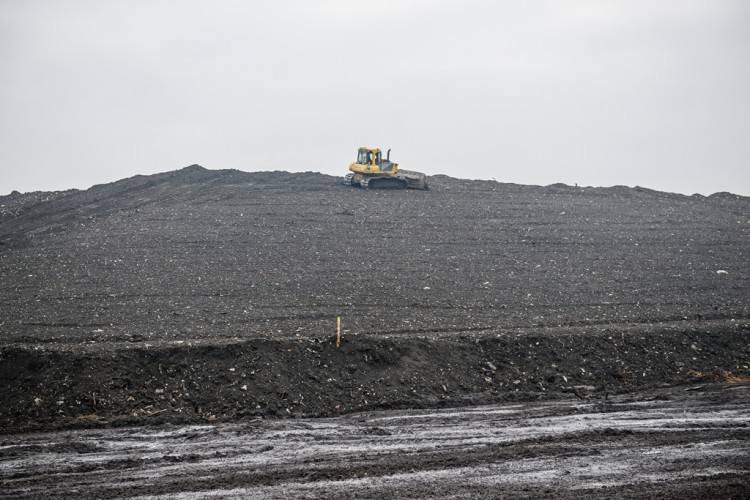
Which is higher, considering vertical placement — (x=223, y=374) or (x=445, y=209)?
(x=445, y=209)

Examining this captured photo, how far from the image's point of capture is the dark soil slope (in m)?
12.3

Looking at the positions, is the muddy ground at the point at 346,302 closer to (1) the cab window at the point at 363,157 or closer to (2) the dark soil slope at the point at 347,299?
(2) the dark soil slope at the point at 347,299

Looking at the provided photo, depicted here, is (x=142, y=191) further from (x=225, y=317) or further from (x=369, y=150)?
(x=225, y=317)

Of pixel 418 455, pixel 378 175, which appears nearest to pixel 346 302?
pixel 418 455

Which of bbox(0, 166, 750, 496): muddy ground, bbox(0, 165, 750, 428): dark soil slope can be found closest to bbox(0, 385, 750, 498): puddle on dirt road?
bbox(0, 166, 750, 496): muddy ground

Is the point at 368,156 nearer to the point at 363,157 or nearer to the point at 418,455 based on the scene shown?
the point at 363,157

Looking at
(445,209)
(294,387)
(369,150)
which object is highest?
(369,150)

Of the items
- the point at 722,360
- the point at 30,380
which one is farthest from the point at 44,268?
the point at 722,360

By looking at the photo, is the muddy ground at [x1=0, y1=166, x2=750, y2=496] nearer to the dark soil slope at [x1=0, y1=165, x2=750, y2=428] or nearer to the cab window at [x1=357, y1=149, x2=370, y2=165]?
the dark soil slope at [x1=0, y1=165, x2=750, y2=428]

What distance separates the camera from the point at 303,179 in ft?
107

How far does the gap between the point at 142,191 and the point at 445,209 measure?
39.2ft

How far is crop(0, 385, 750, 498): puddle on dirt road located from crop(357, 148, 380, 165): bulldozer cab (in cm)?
2016

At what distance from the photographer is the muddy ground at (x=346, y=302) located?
12.2 meters

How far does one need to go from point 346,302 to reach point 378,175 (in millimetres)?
14640
